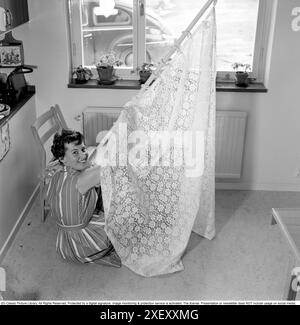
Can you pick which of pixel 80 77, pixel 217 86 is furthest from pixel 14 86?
pixel 217 86

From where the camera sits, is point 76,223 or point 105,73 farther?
point 105,73

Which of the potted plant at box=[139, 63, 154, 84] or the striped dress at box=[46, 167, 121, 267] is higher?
the potted plant at box=[139, 63, 154, 84]

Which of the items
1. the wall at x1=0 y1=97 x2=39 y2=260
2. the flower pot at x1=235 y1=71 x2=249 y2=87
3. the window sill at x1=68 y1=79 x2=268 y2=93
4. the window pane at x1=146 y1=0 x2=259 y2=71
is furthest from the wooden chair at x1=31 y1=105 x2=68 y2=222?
the flower pot at x1=235 y1=71 x2=249 y2=87

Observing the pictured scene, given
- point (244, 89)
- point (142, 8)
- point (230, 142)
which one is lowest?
point (230, 142)

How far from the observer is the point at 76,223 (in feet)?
8.08

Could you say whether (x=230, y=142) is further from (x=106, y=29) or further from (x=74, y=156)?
(x=74, y=156)

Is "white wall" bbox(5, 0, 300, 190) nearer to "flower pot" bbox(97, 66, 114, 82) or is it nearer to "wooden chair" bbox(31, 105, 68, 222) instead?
"flower pot" bbox(97, 66, 114, 82)

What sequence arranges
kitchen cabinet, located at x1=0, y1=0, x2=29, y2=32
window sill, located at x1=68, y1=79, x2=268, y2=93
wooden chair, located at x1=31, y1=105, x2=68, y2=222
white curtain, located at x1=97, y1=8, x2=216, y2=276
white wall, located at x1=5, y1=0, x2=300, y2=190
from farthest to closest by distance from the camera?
1. window sill, located at x1=68, y1=79, x2=268, y2=93
2. white wall, located at x1=5, y1=0, x2=300, y2=190
3. wooden chair, located at x1=31, y1=105, x2=68, y2=222
4. kitchen cabinet, located at x1=0, y1=0, x2=29, y2=32
5. white curtain, located at x1=97, y1=8, x2=216, y2=276

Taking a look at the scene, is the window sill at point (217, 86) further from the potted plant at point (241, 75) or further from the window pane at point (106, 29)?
the window pane at point (106, 29)

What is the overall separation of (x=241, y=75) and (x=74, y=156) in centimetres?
139

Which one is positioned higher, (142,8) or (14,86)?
(142,8)

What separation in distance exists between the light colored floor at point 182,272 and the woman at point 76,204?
0.09m

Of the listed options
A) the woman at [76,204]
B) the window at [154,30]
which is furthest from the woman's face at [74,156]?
the window at [154,30]

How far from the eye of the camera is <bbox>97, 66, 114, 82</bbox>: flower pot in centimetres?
317
